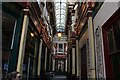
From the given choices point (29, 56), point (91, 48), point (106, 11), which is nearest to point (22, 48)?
point (29, 56)

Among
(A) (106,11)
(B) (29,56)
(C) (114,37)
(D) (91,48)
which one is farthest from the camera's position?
(B) (29,56)

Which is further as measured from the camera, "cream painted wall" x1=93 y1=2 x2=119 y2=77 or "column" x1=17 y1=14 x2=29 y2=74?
"column" x1=17 y1=14 x2=29 y2=74

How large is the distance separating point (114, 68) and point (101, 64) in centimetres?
49

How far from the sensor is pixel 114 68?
3098mm

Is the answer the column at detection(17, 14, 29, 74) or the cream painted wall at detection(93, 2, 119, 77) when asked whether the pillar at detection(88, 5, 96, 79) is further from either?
the column at detection(17, 14, 29, 74)

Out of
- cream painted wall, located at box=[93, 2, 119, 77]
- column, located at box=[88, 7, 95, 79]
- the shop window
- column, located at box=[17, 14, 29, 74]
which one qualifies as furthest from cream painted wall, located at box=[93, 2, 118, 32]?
the shop window

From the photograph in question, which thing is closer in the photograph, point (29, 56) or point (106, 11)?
point (106, 11)

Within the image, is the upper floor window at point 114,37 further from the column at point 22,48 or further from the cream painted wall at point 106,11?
the column at point 22,48

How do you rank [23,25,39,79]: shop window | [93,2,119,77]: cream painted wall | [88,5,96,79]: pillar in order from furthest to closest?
[23,25,39,79]: shop window, [88,5,96,79]: pillar, [93,2,119,77]: cream painted wall

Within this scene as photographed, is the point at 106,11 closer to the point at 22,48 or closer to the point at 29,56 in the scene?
the point at 22,48

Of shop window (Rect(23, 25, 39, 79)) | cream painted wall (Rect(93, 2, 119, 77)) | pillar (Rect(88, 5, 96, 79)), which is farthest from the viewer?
shop window (Rect(23, 25, 39, 79))

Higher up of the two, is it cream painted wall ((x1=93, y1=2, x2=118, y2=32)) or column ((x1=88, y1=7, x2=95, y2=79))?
cream painted wall ((x1=93, y1=2, x2=118, y2=32))

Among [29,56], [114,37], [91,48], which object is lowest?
[29,56]

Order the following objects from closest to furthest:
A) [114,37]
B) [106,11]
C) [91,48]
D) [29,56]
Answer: [114,37] < [106,11] < [91,48] < [29,56]
